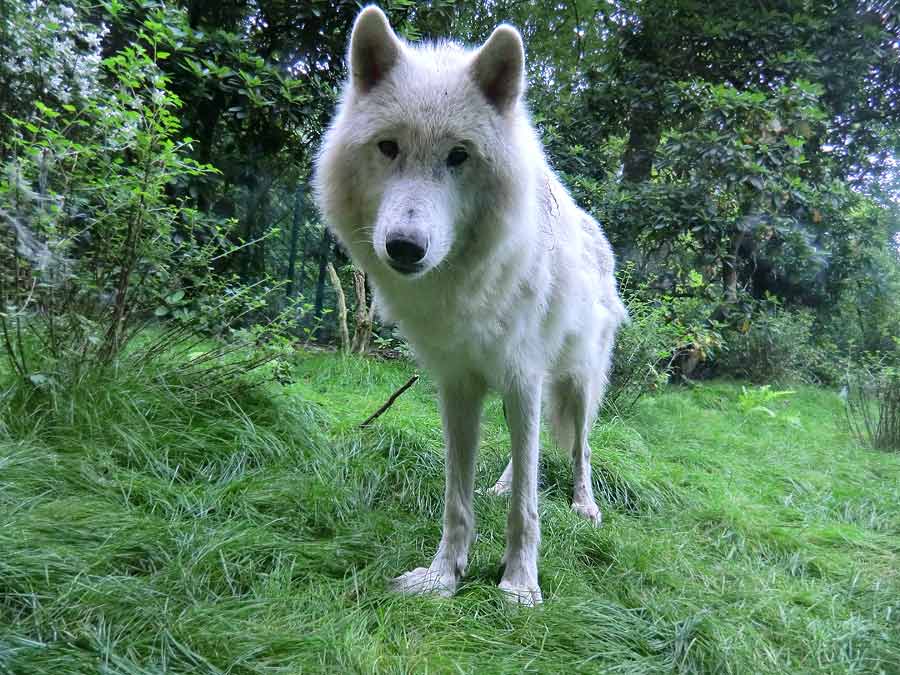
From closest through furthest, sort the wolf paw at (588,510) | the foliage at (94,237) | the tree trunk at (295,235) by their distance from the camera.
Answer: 1. the foliage at (94,237)
2. the wolf paw at (588,510)
3. the tree trunk at (295,235)

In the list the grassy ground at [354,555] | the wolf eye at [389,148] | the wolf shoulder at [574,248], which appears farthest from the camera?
the wolf shoulder at [574,248]

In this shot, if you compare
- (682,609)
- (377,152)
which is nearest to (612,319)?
(682,609)

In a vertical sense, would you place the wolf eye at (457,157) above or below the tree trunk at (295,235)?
above

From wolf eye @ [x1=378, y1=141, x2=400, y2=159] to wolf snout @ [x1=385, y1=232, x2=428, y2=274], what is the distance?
380mm

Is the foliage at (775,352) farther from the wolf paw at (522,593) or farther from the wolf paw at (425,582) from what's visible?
the wolf paw at (425,582)

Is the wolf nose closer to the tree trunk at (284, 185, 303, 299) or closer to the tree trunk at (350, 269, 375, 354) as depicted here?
the tree trunk at (350, 269, 375, 354)

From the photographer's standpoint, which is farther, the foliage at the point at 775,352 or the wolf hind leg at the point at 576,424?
the foliage at the point at 775,352

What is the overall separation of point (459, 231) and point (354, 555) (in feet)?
4.49

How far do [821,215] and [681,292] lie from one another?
5.49ft

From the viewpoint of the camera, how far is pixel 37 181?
2.50 metres

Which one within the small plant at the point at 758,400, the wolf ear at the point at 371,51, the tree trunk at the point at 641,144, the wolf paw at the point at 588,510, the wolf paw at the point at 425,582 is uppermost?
the tree trunk at the point at 641,144

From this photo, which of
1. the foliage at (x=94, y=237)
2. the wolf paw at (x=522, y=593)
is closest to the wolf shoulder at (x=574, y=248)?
the wolf paw at (x=522, y=593)

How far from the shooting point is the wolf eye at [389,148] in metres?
1.90

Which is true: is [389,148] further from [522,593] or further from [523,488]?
[522,593]
